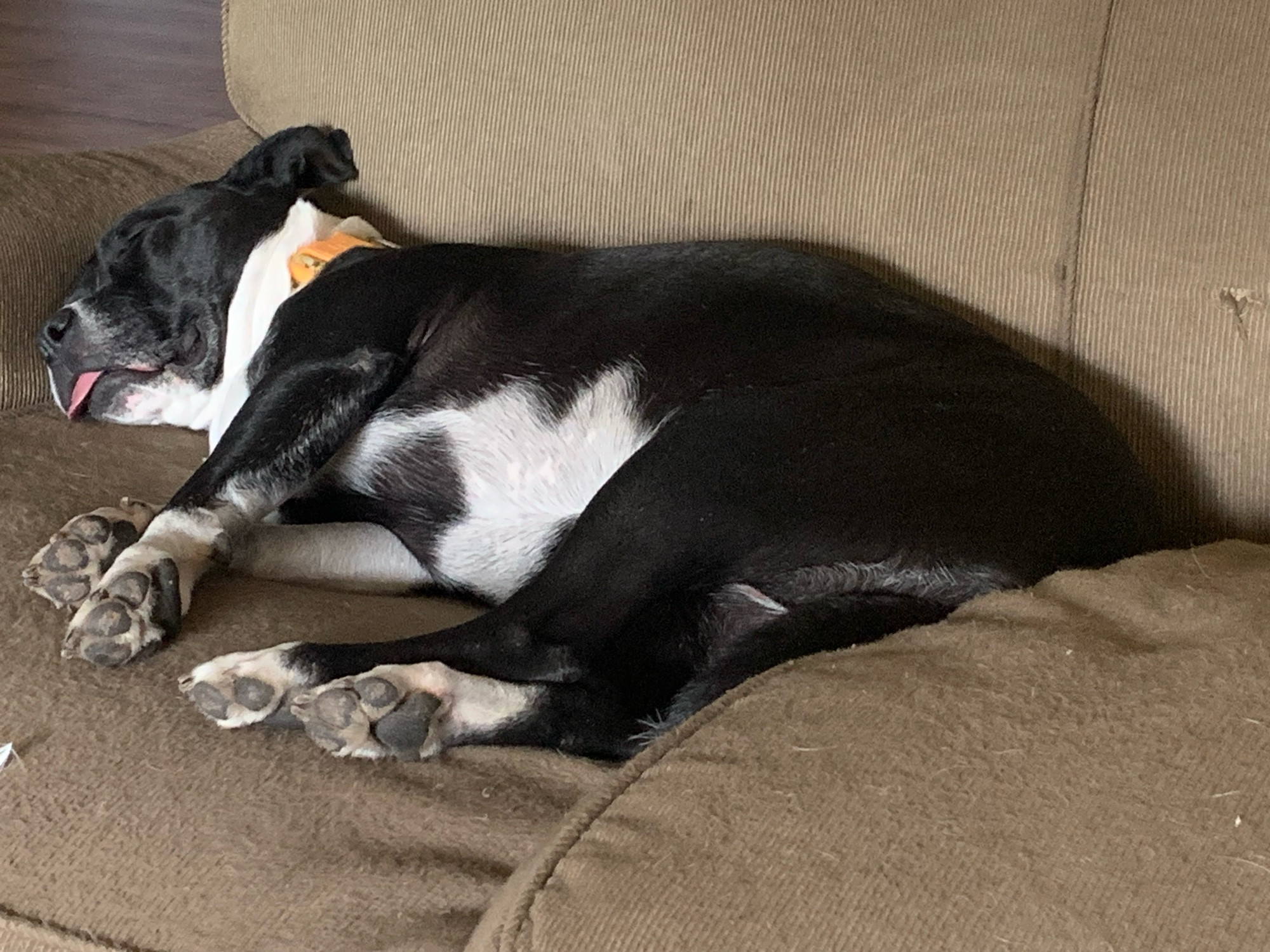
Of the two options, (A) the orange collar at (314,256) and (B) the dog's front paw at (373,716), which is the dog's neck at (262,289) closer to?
(A) the orange collar at (314,256)

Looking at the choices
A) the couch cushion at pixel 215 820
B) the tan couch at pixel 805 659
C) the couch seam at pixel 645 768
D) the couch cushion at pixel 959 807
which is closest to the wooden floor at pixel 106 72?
the tan couch at pixel 805 659

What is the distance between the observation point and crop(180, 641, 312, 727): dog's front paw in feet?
5.14

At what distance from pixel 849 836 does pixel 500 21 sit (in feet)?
5.80

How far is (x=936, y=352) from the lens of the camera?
6.27 ft

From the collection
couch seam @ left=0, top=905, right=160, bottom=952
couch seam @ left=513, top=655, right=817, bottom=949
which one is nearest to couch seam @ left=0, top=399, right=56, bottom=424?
couch seam @ left=0, top=905, right=160, bottom=952

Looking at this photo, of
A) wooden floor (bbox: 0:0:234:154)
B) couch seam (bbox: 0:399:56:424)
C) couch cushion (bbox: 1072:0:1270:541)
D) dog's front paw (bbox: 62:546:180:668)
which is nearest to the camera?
dog's front paw (bbox: 62:546:180:668)

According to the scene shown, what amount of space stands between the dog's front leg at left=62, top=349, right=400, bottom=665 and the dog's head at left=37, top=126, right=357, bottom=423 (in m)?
0.31

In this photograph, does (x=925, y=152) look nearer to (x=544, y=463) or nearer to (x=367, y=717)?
(x=544, y=463)

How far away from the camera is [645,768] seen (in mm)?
1356

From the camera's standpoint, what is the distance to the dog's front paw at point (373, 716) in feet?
5.07

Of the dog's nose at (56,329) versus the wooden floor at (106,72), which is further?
the wooden floor at (106,72)

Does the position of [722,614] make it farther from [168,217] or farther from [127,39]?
[127,39]

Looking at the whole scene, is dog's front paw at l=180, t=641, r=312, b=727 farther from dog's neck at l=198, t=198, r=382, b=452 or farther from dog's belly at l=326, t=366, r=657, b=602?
dog's neck at l=198, t=198, r=382, b=452

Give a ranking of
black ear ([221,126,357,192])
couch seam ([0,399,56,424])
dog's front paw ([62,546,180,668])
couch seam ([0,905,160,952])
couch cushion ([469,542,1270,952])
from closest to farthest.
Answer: couch cushion ([469,542,1270,952])
couch seam ([0,905,160,952])
dog's front paw ([62,546,180,668])
couch seam ([0,399,56,424])
black ear ([221,126,357,192])
